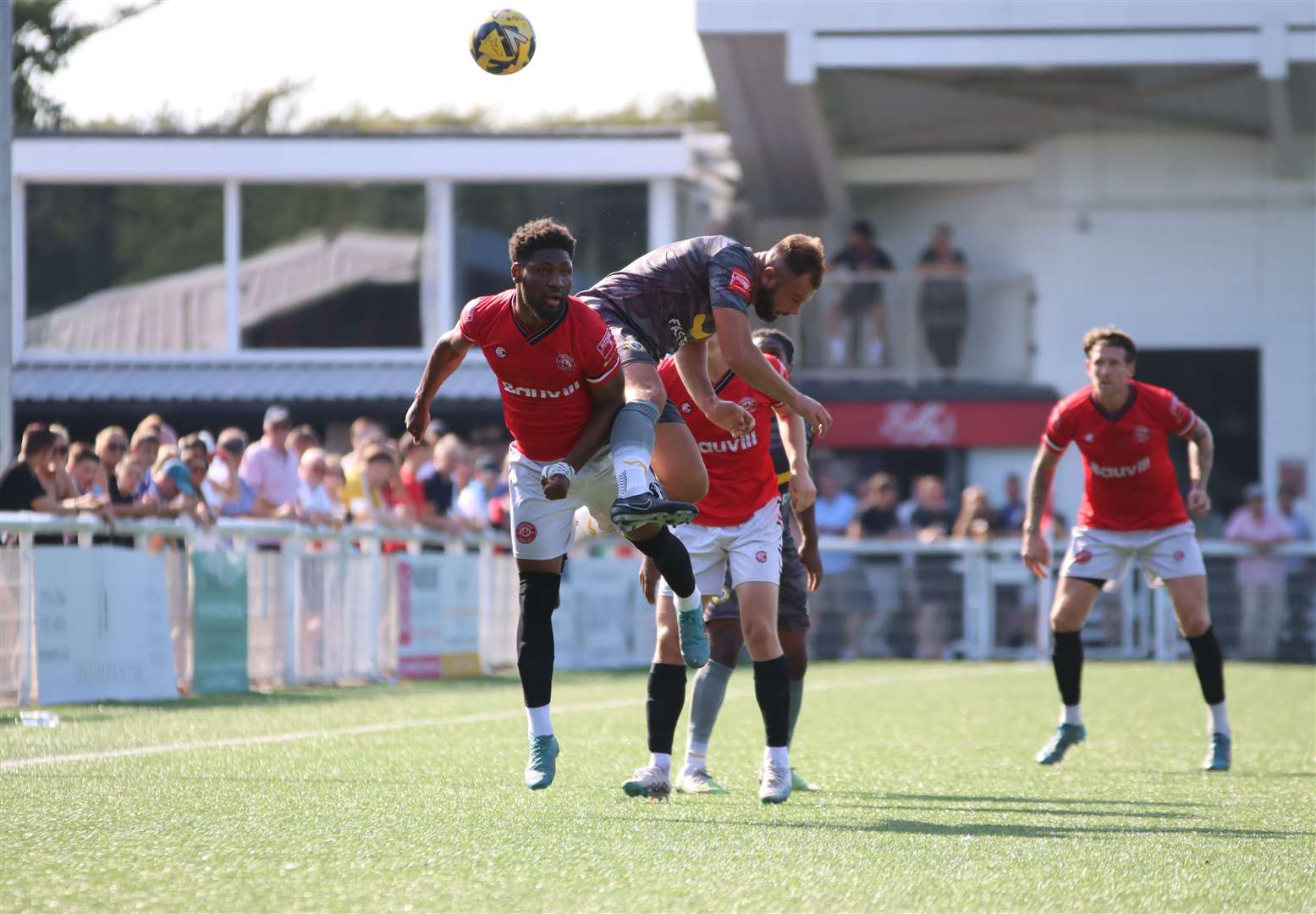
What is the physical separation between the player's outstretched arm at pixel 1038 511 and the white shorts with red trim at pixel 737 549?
2428mm

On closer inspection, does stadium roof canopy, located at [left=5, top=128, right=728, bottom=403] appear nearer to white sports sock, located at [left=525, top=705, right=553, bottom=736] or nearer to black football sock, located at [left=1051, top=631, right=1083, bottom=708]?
black football sock, located at [left=1051, top=631, right=1083, bottom=708]

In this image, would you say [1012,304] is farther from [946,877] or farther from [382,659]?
[946,877]

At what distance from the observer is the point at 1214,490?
95.8ft

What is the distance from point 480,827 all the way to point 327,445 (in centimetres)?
2136

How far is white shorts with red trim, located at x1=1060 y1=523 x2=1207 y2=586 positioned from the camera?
9797mm

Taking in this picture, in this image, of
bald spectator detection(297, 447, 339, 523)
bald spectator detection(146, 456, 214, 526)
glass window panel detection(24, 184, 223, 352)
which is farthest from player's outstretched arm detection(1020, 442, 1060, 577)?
glass window panel detection(24, 184, 223, 352)

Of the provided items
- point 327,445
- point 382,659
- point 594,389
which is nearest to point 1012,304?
point 327,445

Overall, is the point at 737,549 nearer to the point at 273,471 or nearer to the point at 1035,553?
the point at 1035,553

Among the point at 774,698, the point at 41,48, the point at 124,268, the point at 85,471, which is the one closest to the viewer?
the point at 774,698

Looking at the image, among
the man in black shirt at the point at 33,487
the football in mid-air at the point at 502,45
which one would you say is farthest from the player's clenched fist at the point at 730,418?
the man in black shirt at the point at 33,487

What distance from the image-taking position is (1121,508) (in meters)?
9.86

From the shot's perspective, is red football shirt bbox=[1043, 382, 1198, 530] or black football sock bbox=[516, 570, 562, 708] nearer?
black football sock bbox=[516, 570, 562, 708]

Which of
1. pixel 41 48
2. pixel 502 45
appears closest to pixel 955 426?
pixel 41 48

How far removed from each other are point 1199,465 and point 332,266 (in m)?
19.6
